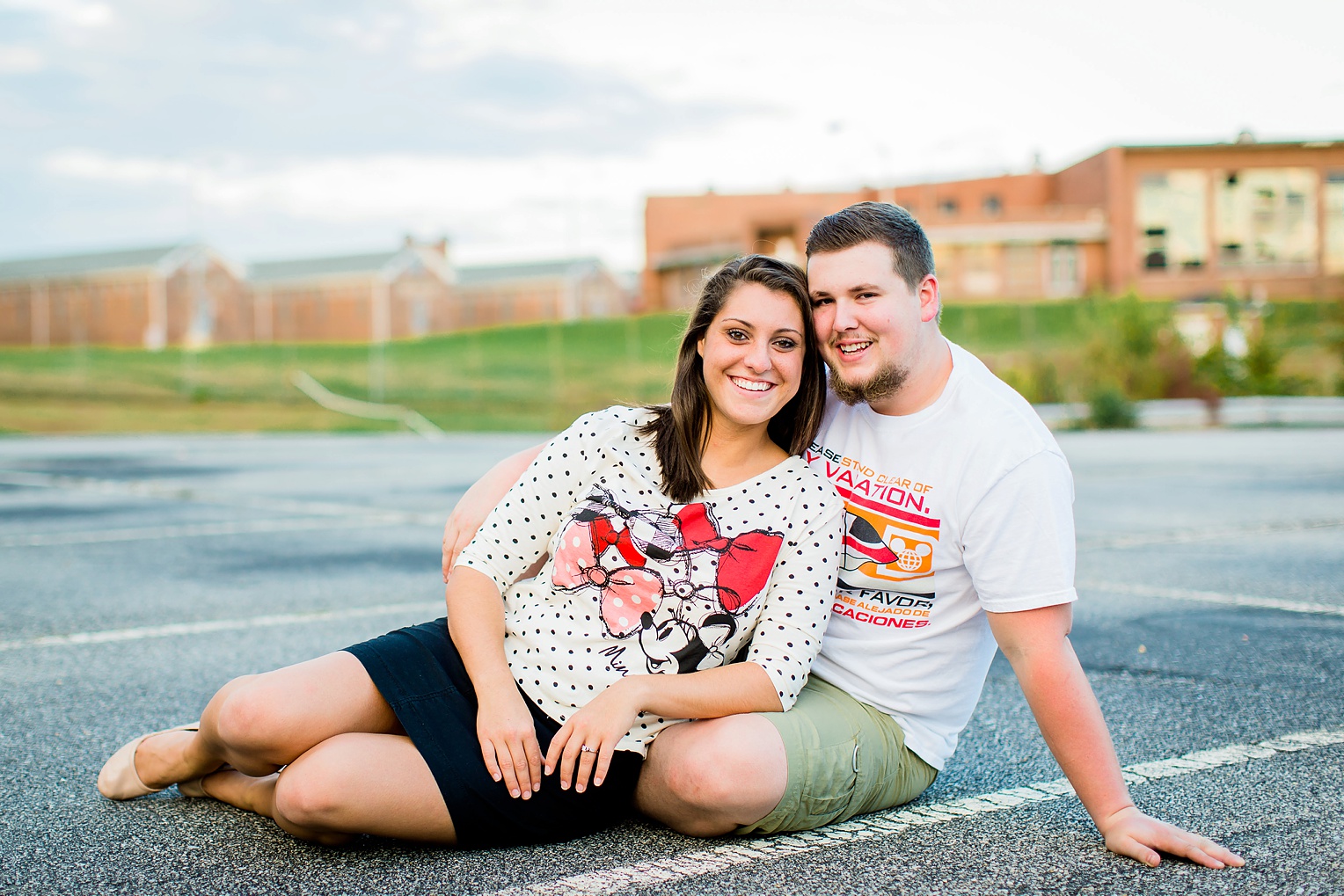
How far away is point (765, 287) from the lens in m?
2.79

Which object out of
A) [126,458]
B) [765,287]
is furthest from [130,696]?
[126,458]

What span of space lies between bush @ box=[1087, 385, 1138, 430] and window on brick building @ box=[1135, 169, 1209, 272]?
2592 cm

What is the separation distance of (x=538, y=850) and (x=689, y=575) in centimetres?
70

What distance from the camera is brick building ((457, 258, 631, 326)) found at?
6756 centimetres

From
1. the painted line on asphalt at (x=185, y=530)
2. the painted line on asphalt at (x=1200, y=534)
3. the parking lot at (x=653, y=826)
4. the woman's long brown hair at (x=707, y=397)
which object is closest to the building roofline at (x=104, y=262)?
the parking lot at (x=653, y=826)

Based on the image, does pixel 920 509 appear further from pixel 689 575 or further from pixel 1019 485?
pixel 689 575

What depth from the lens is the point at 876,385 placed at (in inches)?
110

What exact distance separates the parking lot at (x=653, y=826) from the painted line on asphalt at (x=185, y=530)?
5 centimetres

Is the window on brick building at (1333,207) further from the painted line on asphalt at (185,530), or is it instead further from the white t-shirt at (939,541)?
the white t-shirt at (939,541)

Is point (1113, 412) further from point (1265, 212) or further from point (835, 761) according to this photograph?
point (1265, 212)

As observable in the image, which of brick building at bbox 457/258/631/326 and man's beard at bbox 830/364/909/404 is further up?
brick building at bbox 457/258/631/326

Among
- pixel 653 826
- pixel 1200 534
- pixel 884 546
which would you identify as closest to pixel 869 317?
pixel 884 546

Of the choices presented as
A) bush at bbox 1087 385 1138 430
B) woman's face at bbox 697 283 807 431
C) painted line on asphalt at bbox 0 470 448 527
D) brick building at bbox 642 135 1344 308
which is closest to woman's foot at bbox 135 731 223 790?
woman's face at bbox 697 283 807 431

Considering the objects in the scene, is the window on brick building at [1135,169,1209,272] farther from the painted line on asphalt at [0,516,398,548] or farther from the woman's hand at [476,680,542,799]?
the woman's hand at [476,680,542,799]
